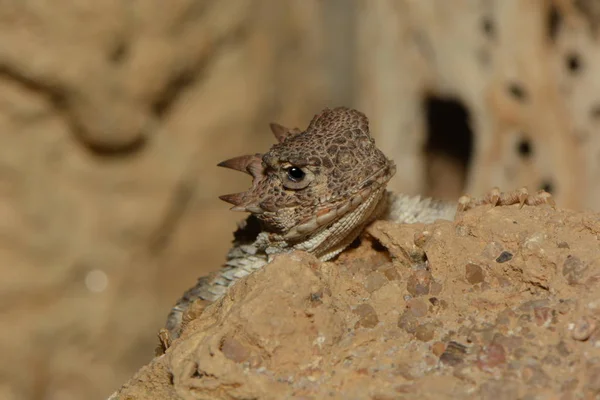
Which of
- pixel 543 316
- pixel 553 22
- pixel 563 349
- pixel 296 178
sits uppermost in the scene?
pixel 553 22

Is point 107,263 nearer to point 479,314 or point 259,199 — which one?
point 259,199

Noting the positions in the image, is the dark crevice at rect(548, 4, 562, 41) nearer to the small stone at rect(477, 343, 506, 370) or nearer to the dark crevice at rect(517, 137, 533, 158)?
the dark crevice at rect(517, 137, 533, 158)

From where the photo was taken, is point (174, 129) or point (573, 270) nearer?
point (573, 270)

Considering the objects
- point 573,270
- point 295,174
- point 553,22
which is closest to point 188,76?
point 553,22

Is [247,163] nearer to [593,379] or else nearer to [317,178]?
[317,178]

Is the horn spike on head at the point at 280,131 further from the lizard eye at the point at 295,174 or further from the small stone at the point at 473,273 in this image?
the small stone at the point at 473,273

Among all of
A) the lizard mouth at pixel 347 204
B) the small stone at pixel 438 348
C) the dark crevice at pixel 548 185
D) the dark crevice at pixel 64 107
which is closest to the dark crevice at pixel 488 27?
the dark crevice at pixel 548 185
